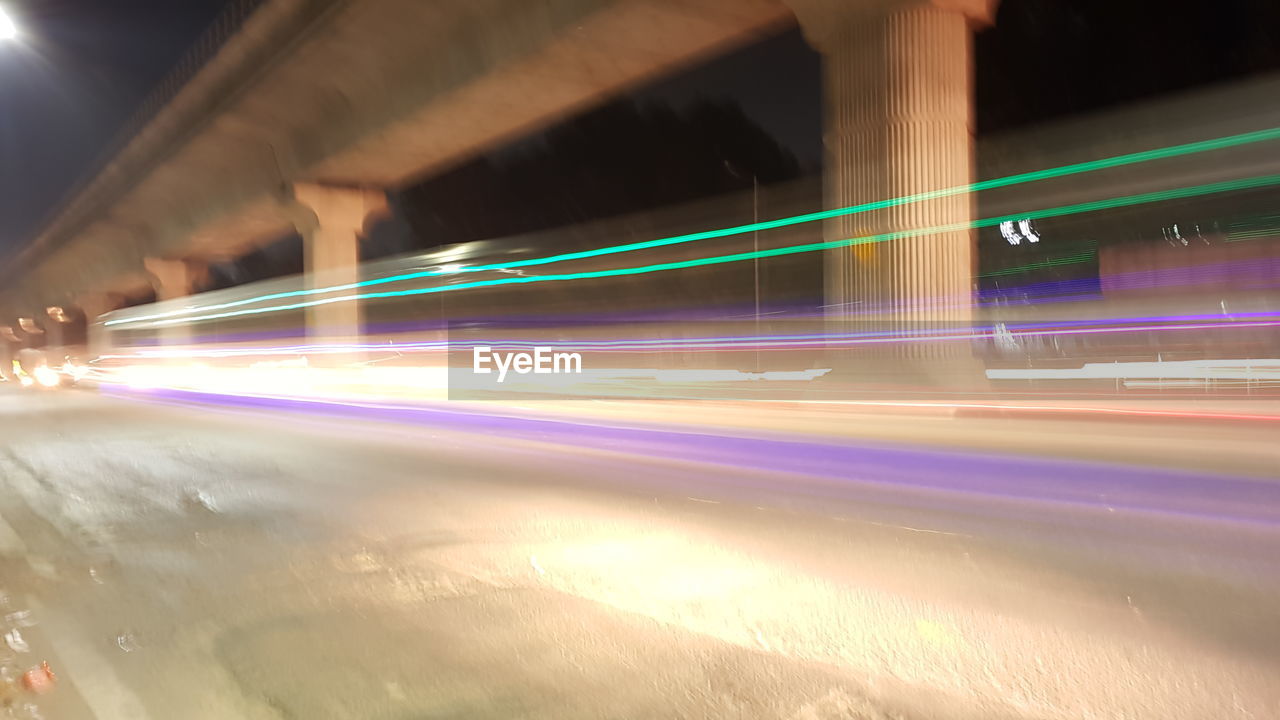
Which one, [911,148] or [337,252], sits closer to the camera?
[911,148]

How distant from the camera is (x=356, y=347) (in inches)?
953

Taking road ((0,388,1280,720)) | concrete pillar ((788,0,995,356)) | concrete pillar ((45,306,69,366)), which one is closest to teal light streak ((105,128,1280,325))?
concrete pillar ((788,0,995,356))

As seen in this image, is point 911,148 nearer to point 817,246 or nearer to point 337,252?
point 817,246

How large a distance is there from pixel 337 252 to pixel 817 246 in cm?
1573

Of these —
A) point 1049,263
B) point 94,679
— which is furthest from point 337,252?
point 94,679

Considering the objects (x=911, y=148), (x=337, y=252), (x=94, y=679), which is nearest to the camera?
(x=94, y=679)

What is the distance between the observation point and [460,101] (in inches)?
686

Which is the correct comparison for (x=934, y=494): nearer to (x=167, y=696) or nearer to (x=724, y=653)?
(x=724, y=653)

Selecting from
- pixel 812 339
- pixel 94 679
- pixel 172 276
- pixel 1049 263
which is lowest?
pixel 94 679

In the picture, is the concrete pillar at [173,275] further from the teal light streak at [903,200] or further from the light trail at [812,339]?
the teal light streak at [903,200]

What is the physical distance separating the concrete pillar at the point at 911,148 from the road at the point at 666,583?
2969mm

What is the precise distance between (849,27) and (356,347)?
1622 cm

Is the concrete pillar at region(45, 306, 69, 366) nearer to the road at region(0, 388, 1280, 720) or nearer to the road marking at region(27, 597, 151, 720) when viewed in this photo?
the road at region(0, 388, 1280, 720)

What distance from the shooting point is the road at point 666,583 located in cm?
361
